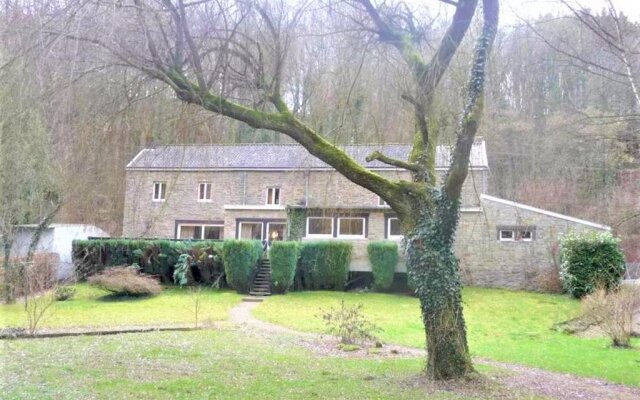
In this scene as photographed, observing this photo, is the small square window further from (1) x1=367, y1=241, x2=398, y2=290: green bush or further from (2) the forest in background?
(2) the forest in background

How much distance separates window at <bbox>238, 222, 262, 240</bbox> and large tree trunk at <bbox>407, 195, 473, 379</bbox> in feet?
66.0

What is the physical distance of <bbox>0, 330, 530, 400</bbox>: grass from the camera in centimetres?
672

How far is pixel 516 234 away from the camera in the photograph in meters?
24.2

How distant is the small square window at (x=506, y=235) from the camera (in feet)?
79.4

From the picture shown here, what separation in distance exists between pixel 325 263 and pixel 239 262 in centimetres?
371

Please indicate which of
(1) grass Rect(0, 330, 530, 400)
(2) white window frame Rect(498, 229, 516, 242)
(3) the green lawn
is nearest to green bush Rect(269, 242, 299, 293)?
(3) the green lawn

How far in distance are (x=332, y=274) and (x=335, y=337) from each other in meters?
9.59

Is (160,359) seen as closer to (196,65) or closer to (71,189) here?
(196,65)

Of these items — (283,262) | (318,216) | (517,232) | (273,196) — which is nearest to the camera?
(283,262)

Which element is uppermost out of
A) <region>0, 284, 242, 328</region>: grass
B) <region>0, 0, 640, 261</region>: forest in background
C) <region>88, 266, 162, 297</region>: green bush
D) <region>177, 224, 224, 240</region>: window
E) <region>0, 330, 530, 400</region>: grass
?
<region>0, 0, 640, 261</region>: forest in background

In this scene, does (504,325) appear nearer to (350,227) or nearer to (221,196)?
(350,227)

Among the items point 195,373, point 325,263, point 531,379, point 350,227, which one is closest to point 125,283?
point 325,263

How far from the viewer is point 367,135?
9250 millimetres

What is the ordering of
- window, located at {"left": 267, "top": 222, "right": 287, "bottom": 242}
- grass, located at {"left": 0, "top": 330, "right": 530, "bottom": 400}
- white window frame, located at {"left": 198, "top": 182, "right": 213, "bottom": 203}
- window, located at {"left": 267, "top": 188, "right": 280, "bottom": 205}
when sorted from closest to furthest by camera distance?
grass, located at {"left": 0, "top": 330, "right": 530, "bottom": 400}
window, located at {"left": 267, "top": 222, "right": 287, "bottom": 242}
window, located at {"left": 267, "top": 188, "right": 280, "bottom": 205}
white window frame, located at {"left": 198, "top": 182, "right": 213, "bottom": 203}
